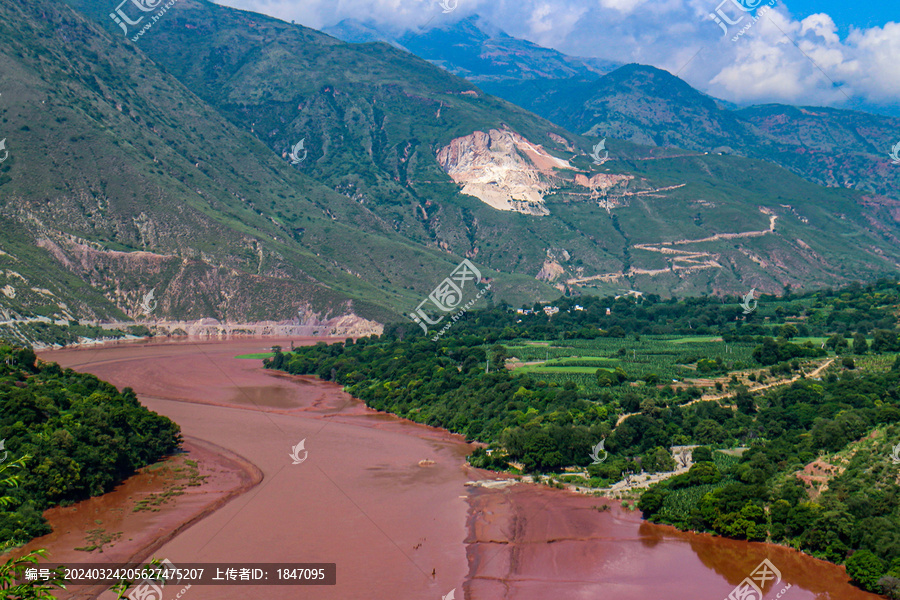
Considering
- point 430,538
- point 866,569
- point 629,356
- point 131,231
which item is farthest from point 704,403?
point 131,231

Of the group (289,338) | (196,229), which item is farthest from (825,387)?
(196,229)

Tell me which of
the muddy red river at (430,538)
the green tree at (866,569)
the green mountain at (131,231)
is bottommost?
the muddy red river at (430,538)

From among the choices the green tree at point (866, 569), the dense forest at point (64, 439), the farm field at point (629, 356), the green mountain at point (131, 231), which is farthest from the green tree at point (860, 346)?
the green mountain at point (131, 231)

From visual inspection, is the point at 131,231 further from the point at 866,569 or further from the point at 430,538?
the point at 866,569

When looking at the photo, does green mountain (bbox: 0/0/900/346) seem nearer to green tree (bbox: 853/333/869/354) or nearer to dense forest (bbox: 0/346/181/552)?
dense forest (bbox: 0/346/181/552)

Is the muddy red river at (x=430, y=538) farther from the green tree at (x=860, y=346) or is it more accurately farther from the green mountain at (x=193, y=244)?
the green mountain at (x=193, y=244)
